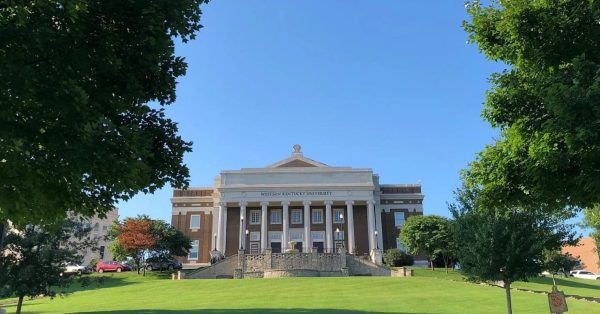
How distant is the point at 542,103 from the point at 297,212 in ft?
196

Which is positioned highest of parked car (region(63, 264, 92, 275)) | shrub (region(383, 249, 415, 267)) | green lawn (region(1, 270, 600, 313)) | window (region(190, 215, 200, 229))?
window (region(190, 215, 200, 229))

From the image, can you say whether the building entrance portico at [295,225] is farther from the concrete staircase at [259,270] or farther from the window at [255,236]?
the concrete staircase at [259,270]

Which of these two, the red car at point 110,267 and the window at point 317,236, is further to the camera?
the window at point 317,236

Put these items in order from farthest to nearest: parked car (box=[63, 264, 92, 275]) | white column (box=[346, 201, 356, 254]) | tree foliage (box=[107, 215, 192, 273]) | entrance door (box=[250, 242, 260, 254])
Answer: entrance door (box=[250, 242, 260, 254]) < white column (box=[346, 201, 356, 254]) < tree foliage (box=[107, 215, 192, 273]) < parked car (box=[63, 264, 92, 275])

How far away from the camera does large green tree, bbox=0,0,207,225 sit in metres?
7.60

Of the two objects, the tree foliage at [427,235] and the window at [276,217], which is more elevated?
the window at [276,217]

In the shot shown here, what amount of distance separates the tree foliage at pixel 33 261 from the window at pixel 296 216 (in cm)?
4850

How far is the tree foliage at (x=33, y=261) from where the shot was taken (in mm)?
20031

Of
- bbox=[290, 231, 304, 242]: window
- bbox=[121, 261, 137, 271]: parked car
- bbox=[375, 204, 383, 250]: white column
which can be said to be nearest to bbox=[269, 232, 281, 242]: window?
bbox=[290, 231, 304, 242]: window

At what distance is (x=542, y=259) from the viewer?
16.0 m

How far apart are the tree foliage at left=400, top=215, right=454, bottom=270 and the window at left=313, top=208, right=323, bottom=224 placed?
17515mm

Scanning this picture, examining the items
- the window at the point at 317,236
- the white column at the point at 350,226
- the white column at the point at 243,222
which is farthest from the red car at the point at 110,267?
the white column at the point at 350,226

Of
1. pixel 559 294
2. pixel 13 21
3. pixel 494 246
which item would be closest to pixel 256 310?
pixel 494 246

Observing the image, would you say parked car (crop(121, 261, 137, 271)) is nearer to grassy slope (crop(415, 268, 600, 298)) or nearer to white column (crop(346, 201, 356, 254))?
white column (crop(346, 201, 356, 254))
